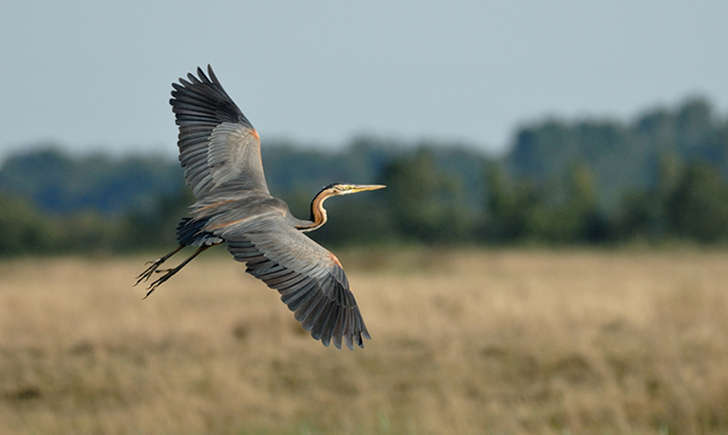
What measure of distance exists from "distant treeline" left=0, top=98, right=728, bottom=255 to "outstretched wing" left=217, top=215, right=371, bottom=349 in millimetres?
19977

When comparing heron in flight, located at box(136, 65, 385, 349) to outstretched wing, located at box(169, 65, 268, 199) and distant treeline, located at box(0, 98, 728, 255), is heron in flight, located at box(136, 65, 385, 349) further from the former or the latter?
distant treeline, located at box(0, 98, 728, 255)

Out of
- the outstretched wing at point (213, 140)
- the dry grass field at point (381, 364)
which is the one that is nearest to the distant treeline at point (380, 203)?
the dry grass field at point (381, 364)

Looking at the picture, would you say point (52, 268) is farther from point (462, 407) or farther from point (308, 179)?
point (308, 179)

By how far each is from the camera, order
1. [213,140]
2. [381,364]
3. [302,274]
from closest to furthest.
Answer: [302,274] → [213,140] → [381,364]

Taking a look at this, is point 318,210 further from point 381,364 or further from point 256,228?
point 381,364

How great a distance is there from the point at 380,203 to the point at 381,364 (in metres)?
30.5

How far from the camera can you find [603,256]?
33750 millimetres

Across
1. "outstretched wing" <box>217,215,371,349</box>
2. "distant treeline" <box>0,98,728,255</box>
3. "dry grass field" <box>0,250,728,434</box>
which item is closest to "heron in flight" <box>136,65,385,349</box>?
"outstretched wing" <box>217,215,371,349</box>

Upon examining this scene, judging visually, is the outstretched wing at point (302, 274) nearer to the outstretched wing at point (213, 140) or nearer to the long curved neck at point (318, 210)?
the long curved neck at point (318, 210)

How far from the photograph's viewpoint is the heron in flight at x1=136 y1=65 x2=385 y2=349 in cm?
301

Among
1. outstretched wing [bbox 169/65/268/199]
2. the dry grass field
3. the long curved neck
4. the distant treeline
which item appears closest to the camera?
the long curved neck

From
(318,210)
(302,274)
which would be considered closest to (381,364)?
(302,274)

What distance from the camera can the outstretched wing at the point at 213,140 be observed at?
343 cm

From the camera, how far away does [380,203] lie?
1690 inches
